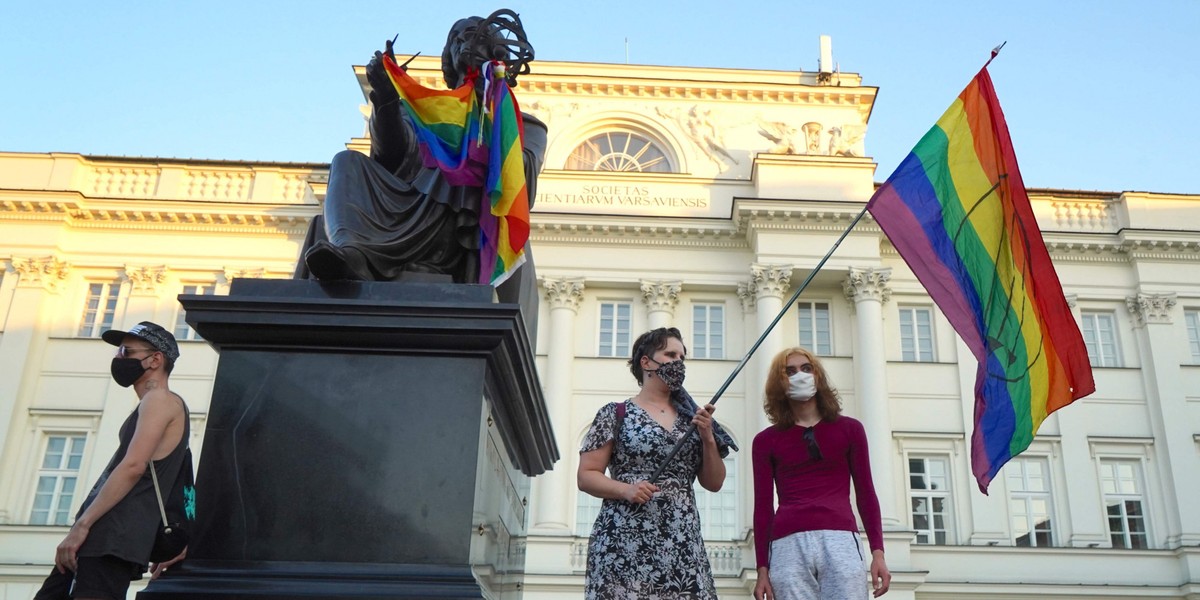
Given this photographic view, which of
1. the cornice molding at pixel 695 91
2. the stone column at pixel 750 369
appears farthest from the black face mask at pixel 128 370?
the cornice molding at pixel 695 91

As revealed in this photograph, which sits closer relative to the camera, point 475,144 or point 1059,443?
point 475,144

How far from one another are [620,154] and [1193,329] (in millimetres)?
13447

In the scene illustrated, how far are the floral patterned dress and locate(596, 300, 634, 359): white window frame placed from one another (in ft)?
63.5

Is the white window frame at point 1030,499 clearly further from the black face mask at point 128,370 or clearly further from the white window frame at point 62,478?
the black face mask at point 128,370

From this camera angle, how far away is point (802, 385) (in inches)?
160

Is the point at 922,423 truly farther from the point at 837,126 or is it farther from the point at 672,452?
the point at 672,452

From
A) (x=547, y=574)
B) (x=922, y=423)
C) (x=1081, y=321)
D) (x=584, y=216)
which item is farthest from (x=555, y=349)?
(x=1081, y=321)

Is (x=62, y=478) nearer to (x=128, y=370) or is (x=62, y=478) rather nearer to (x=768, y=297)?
(x=768, y=297)

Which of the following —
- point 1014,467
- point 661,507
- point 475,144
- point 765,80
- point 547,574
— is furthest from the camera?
point 765,80

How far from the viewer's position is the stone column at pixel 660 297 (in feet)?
76.1

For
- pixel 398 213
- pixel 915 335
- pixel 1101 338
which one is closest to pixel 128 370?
pixel 398 213

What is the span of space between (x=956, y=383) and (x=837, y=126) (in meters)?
6.60

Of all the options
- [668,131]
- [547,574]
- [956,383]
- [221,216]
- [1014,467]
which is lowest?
[547,574]

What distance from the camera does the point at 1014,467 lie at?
22.5 meters
